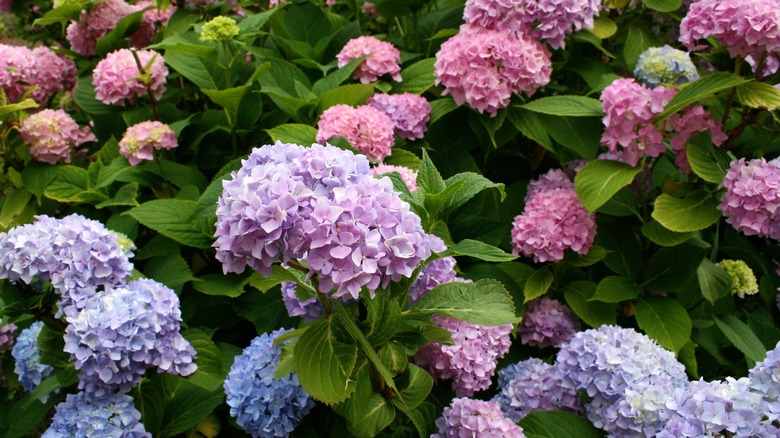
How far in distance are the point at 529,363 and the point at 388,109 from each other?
3.24ft

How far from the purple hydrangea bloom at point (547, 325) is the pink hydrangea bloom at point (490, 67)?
2.22 ft

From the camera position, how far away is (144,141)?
98.7 inches

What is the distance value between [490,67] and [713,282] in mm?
1004

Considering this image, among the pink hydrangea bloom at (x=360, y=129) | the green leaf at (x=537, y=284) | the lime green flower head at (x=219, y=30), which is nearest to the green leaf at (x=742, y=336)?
the green leaf at (x=537, y=284)

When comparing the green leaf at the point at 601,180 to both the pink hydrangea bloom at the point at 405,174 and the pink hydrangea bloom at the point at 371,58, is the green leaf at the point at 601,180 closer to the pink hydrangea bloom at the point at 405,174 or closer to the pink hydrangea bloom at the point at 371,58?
the pink hydrangea bloom at the point at 405,174

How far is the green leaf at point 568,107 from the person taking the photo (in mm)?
2289

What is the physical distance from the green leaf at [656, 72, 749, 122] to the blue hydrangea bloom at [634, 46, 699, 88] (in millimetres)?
336

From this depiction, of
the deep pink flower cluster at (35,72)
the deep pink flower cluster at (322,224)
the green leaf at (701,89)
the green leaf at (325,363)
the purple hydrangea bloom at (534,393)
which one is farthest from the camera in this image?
the deep pink flower cluster at (35,72)

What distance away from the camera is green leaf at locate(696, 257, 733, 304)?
2.24 meters

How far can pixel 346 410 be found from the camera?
1.61 meters

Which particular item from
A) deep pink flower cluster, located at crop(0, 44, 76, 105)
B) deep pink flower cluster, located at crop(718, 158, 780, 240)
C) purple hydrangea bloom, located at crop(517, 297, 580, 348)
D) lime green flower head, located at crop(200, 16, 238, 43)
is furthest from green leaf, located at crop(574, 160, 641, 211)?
deep pink flower cluster, located at crop(0, 44, 76, 105)

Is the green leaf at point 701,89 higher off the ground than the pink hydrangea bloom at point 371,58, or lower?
higher

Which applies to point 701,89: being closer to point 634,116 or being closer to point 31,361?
point 634,116

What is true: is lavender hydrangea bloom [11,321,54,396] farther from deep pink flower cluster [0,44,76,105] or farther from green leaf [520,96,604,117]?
green leaf [520,96,604,117]
